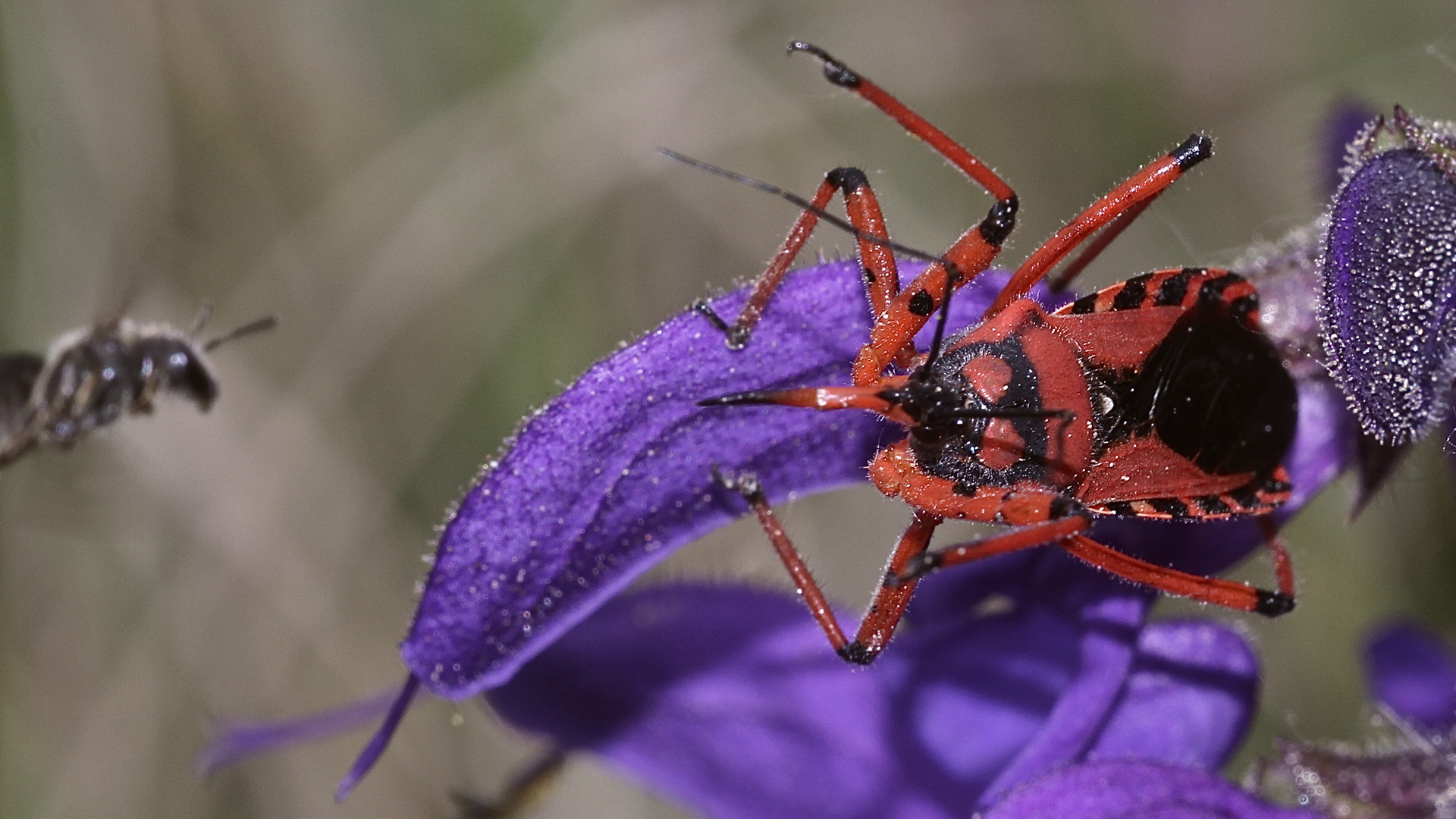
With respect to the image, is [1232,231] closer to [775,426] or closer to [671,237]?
→ [671,237]

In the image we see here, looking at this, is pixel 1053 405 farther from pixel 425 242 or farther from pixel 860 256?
pixel 425 242

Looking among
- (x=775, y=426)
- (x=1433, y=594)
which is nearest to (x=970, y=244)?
(x=775, y=426)

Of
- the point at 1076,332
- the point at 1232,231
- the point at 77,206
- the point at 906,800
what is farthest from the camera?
the point at 1232,231

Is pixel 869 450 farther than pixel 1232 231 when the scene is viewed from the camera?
No

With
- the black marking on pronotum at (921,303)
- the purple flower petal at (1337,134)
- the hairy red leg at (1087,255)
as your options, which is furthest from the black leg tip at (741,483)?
the purple flower petal at (1337,134)

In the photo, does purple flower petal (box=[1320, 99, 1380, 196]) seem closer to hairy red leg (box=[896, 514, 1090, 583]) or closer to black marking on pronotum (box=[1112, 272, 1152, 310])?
black marking on pronotum (box=[1112, 272, 1152, 310])

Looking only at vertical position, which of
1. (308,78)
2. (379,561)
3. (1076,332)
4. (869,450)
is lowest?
(379,561)
